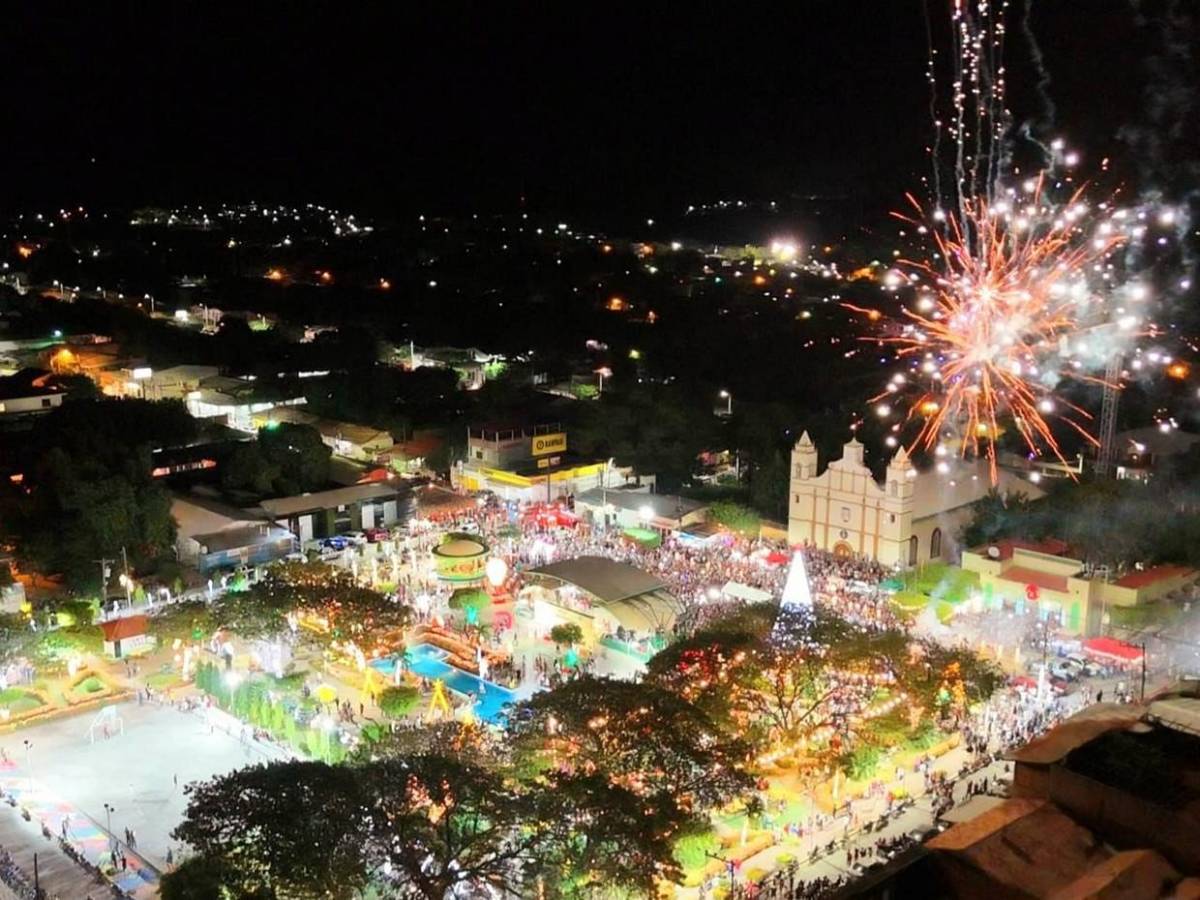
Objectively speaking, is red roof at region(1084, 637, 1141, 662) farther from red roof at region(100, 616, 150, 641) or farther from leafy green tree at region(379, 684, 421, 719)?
red roof at region(100, 616, 150, 641)

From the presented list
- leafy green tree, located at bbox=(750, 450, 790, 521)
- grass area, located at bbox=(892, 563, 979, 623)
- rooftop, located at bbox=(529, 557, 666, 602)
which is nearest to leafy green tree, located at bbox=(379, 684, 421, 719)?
rooftop, located at bbox=(529, 557, 666, 602)

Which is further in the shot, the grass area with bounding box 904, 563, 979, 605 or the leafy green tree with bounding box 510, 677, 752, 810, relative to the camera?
the grass area with bounding box 904, 563, 979, 605

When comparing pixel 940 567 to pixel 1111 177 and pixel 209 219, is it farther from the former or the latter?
pixel 209 219

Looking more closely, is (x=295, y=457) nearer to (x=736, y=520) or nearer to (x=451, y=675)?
(x=736, y=520)

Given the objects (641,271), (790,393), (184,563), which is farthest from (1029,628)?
(641,271)

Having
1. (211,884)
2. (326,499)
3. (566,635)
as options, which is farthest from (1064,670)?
(326,499)
